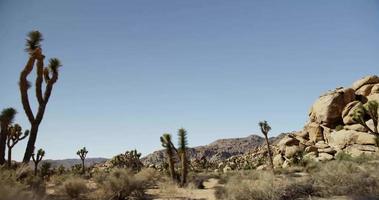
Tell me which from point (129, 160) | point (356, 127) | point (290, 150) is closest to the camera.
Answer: point (356, 127)

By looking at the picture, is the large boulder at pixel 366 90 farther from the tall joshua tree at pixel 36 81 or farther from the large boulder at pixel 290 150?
the tall joshua tree at pixel 36 81

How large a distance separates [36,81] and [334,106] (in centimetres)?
3581

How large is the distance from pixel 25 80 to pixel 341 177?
15782mm

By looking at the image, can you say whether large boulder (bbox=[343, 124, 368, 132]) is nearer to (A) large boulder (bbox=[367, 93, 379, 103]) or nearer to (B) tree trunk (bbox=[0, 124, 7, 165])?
(A) large boulder (bbox=[367, 93, 379, 103])

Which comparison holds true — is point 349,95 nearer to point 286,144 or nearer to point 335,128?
point 335,128

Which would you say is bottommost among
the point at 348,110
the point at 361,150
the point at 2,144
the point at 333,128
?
the point at 361,150

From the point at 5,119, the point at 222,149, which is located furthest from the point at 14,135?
the point at 222,149

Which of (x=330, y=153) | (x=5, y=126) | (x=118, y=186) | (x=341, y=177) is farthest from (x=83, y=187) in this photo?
(x=330, y=153)

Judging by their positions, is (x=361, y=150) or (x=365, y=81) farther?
(x=365, y=81)

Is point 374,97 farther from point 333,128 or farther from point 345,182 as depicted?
point 345,182

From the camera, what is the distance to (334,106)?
133ft

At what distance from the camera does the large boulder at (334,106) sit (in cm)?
4053

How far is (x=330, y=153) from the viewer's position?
35.9m

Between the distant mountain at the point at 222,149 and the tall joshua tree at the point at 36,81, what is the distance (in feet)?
276
